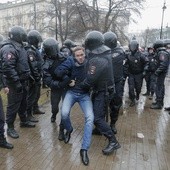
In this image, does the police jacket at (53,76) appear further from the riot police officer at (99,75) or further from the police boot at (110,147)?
the police boot at (110,147)

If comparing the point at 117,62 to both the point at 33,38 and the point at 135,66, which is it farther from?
the point at 135,66

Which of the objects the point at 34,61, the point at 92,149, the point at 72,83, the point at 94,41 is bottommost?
the point at 92,149

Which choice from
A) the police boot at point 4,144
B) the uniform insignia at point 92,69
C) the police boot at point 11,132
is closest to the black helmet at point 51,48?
the uniform insignia at point 92,69

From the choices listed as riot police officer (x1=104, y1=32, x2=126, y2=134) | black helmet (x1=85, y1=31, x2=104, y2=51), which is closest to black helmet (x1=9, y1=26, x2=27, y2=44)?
black helmet (x1=85, y1=31, x2=104, y2=51)

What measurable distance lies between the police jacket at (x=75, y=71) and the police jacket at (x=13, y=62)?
90cm

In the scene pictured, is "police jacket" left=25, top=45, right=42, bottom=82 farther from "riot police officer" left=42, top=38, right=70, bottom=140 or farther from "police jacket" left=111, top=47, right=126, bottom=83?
"police jacket" left=111, top=47, right=126, bottom=83

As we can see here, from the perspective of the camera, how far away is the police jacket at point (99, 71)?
16.6 feet

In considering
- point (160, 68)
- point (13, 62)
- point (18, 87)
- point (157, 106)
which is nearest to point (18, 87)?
point (18, 87)

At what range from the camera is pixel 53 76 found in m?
6.04

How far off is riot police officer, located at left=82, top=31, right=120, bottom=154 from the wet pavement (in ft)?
1.41

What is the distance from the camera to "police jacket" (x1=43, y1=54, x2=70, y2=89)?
18.6 ft

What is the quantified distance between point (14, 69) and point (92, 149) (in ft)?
6.82

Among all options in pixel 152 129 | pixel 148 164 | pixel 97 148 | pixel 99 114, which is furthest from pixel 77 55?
pixel 152 129

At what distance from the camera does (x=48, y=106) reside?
9.30m
